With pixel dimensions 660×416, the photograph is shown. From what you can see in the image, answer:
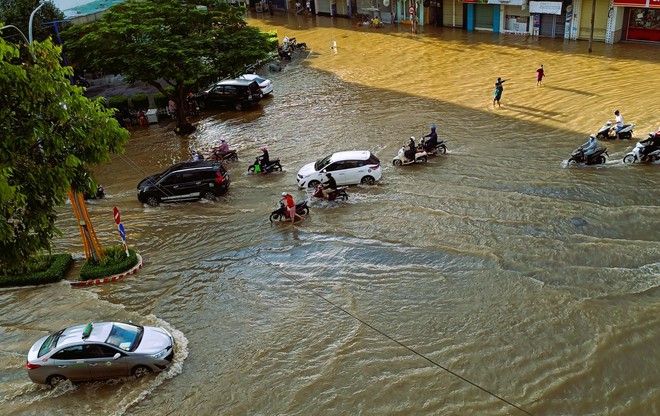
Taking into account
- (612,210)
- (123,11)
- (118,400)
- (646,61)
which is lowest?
(118,400)

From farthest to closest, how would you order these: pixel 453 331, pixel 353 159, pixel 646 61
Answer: pixel 646 61
pixel 353 159
pixel 453 331

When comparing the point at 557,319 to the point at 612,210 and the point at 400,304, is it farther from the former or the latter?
the point at 612,210

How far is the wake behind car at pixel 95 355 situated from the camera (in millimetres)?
12000

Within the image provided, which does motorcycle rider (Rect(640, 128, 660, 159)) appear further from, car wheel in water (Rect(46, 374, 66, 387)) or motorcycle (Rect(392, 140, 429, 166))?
car wheel in water (Rect(46, 374, 66, 387))

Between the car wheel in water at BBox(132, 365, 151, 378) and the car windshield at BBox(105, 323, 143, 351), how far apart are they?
0.47 m

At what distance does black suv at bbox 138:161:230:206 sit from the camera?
69.8 feet

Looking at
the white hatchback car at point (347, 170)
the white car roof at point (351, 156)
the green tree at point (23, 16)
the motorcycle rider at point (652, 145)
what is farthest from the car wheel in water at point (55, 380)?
the green tree at point (23, 16)

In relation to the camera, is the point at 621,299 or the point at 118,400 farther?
the point at 621,299

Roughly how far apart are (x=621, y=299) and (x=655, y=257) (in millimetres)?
2360

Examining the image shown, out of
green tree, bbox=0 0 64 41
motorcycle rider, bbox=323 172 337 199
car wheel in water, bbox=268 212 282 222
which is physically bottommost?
car wheel in water, bbox=268 212 282 222

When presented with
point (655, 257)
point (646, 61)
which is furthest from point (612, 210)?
point (646, 61)

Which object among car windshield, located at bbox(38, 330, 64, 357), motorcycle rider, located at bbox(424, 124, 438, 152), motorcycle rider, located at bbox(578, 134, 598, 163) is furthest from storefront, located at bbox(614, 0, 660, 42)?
car windshield, located at bbox(38, 330, 64, 357)

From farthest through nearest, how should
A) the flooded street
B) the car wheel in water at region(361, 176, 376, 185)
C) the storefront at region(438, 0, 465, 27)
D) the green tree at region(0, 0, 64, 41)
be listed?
1. the storefront at region(438, 0, 465, 27)
2. the green tree at region(0, 0, 64, 41)
3. the car wheel in water at region(361, 176, 376, 185)
4. the flooded street

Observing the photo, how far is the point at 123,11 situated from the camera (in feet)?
98.3
